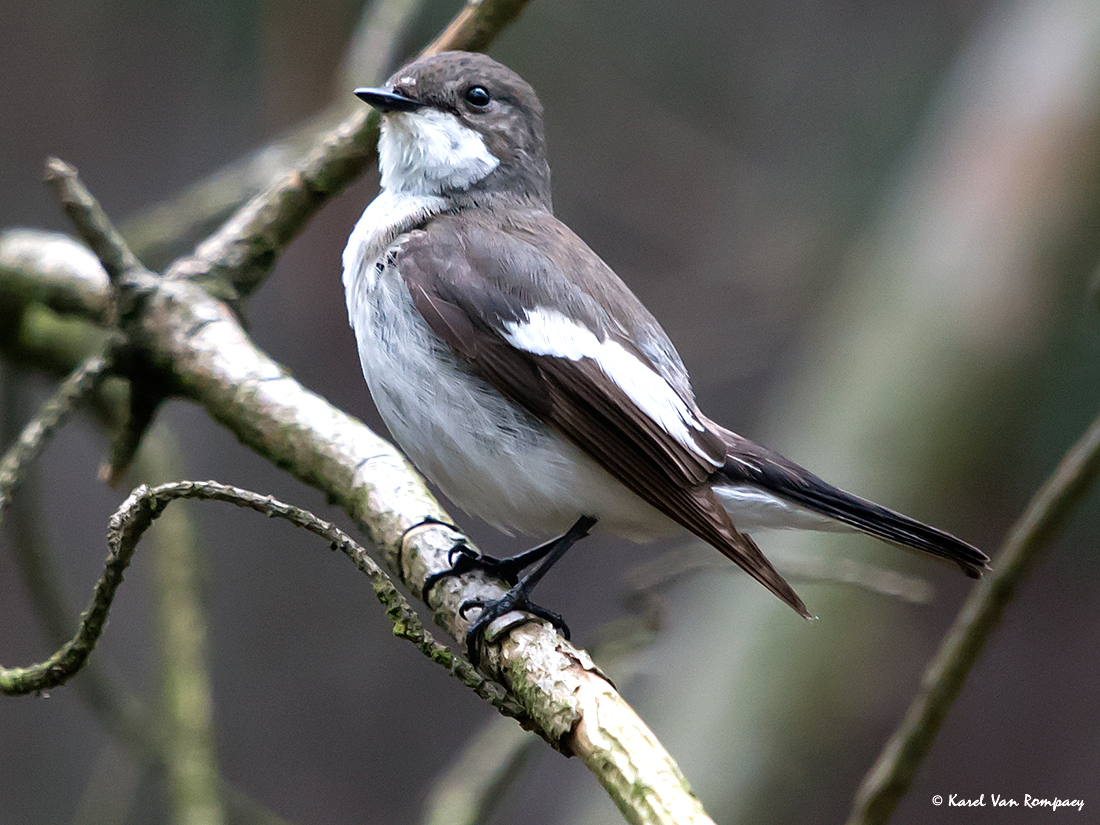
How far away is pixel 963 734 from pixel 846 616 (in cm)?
303

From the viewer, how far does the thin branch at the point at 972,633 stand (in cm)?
250

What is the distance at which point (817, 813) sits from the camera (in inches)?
240

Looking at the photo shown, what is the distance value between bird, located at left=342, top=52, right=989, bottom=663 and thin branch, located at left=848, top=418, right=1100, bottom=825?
12cm

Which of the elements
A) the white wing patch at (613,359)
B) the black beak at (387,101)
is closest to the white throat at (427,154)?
the black beak at (387,101)

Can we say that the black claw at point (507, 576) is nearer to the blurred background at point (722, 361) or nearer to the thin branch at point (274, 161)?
the blurred background at point (722, 361)

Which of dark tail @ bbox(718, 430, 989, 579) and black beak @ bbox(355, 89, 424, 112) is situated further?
black beak @ bbox(355, 89, 424, 112)

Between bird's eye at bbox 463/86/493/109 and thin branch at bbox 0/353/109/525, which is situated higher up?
bird's eye at bbox 463/86/493/109

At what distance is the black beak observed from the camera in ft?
9.48

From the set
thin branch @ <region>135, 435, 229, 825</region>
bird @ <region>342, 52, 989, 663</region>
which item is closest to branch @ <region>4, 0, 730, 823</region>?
bird @ <region>342, 52, 989, 663</region>

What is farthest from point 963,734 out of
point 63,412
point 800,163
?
point 63,412

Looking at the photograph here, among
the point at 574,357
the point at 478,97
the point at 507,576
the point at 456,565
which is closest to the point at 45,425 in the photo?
the point at 456,565

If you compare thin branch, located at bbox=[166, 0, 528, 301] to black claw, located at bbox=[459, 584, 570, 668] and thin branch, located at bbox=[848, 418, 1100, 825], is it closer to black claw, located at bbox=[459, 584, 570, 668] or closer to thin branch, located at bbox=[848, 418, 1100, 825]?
black claw, located at bbox=[459, 584, 570, 668]

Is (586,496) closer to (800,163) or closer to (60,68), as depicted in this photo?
(800,163)

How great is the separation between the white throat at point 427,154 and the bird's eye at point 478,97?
0.08 metres
